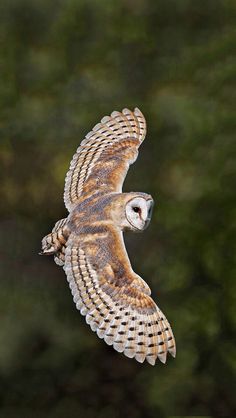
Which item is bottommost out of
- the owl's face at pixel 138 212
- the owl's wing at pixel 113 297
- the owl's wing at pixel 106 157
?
the owl's wing at pixel 113 297

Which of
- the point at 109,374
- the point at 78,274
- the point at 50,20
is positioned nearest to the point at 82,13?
the point at 50,20

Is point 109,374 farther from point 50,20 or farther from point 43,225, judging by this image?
point 50,20

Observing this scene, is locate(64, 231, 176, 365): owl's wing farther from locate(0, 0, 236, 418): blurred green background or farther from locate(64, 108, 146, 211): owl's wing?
locate(0, 0, 236, 418): blurred green background

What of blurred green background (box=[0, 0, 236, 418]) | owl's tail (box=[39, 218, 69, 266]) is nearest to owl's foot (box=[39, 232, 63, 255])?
owl's tail (box=[39, 218, 69, 266])

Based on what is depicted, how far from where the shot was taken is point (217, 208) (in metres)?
2.75

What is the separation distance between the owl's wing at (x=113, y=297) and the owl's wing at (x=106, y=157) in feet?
0.66

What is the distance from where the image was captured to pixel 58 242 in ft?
5.81

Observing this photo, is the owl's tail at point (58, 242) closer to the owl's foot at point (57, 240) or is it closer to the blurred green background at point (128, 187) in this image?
the owl's foot at point (57, 240)

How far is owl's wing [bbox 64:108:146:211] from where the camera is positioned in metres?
1.85

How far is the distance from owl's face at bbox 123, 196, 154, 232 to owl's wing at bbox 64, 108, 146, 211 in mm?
192

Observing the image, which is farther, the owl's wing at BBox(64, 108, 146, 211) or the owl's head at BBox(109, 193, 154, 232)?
the owl's wing at BBox(64, 108, 146, 211)

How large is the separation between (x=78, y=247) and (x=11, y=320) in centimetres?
108

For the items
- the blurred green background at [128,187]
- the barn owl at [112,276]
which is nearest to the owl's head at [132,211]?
the barn owl at [112,276]

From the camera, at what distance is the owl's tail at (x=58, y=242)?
5.74 ft
